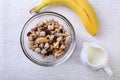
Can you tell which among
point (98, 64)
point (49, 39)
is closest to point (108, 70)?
point (98, 64)

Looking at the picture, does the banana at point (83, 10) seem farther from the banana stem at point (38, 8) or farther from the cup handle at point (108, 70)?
the cup handle at point (108, 70)

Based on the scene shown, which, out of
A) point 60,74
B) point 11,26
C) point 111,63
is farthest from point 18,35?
point 111,63

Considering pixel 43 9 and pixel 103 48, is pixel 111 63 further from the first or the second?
pixel 43 9

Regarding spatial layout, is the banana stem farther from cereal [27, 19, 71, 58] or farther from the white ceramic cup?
the white ceramic cup

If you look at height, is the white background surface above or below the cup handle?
above

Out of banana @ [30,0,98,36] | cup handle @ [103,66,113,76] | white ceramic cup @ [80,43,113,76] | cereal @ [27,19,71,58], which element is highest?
banana @ [30,0,98,36]

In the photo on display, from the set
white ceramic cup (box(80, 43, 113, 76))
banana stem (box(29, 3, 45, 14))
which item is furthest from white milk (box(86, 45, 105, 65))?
banana stem (box(29, 3, 45, 14))

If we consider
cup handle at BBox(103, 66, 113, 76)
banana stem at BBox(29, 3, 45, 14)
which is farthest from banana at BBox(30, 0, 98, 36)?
cup handle at BBox(103, 66, 113, 76)

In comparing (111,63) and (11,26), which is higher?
(11,26)
